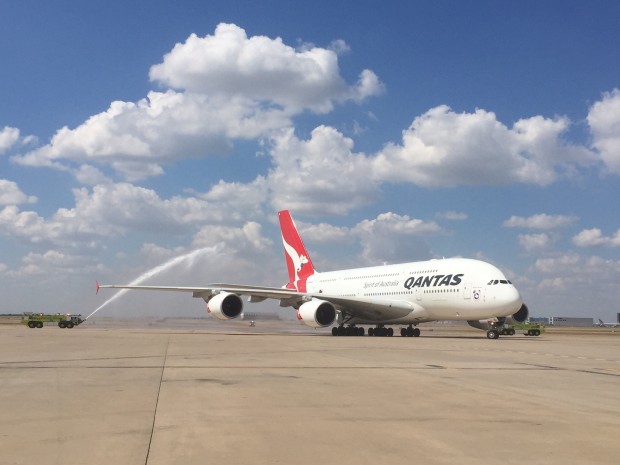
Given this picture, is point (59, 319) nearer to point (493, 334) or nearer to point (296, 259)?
point (296, 259)

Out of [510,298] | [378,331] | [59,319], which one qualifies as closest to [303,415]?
[510,298]

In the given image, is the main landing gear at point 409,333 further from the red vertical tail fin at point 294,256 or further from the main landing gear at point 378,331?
the red vertical tail fin at point 294,256

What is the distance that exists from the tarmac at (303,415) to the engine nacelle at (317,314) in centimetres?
2172

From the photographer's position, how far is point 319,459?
231 inches

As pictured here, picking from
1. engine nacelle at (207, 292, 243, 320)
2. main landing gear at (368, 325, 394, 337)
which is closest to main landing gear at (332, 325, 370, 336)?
main landing gear at (368, 325, 394, 337)

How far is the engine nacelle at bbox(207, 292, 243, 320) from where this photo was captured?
38.5 meters

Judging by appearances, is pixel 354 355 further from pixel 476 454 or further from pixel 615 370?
pixel 476 454

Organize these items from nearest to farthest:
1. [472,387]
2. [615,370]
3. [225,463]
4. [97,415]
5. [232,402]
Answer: [225,463], [97,415], [232,402], [472,387], [615,370]

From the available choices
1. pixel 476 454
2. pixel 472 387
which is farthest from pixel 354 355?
pixel 476 454

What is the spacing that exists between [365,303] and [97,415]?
31346 mm

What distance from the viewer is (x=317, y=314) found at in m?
37.6

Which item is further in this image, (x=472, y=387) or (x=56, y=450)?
(x=472, y=387)

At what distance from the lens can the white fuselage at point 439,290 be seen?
109 ft

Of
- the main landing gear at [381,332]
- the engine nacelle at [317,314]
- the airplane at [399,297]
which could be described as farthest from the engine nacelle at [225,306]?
the main landing gear at [381,332]
